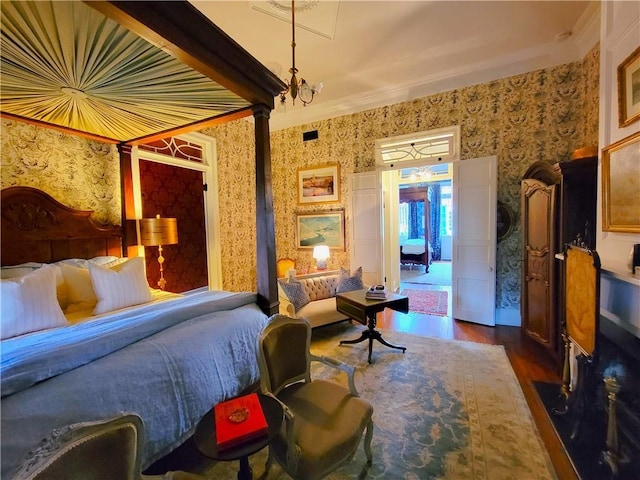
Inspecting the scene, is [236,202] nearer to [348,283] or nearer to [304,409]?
[348,283]

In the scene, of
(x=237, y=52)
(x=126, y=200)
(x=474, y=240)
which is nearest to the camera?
(x=237, y=52)

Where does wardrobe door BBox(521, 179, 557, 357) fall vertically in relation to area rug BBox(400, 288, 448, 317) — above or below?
above

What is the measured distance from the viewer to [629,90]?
195 centimetres

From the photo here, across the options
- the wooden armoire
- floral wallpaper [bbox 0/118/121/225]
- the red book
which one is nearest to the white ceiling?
the wooden armoire

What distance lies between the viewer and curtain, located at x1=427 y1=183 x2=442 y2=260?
1088 cm

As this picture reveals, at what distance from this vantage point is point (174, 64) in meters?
1.77

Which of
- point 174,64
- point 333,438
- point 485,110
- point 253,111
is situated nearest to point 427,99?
point 485,110

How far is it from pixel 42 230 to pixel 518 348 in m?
5.17

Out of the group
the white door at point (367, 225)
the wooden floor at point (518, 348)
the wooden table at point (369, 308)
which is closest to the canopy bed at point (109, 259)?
the wooden table at point (369, 308)

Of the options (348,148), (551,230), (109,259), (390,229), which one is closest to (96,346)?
(109,259)

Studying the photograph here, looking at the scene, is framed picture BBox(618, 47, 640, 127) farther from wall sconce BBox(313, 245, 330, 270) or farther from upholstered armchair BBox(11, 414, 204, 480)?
wall sconce BBox(313, 245, 330, 270)

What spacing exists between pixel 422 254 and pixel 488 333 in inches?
219

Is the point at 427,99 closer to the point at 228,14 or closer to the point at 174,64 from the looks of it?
the point at 228,14

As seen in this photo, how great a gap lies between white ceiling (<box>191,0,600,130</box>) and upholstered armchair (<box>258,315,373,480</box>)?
2.70 m
